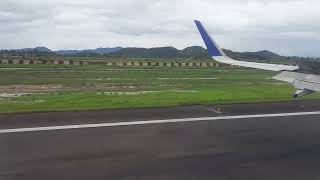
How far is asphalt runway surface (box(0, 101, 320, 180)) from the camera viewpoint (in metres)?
9.12

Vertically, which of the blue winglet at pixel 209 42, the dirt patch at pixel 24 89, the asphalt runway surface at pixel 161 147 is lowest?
the dirt patch at pixel 24 89

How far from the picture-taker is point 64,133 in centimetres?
1292

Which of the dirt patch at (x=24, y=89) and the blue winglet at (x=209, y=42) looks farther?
the dirt patch at (x=24, y=89)

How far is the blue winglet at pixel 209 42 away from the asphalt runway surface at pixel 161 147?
3.63 m

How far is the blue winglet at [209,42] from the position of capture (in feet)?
57.8

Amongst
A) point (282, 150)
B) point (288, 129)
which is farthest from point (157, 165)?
point (288, 129)

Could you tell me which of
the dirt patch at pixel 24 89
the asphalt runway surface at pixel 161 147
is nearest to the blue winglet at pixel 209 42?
the asphalt runway surface at pixel 161 147

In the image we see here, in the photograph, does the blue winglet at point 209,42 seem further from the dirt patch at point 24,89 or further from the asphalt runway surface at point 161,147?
the dirt patch at point 24,89

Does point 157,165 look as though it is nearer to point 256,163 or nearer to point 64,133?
point 256,163

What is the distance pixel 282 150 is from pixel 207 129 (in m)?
3.35

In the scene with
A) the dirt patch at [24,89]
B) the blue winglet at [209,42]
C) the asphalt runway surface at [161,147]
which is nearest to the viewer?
the asphalt runway surface at [161,147]

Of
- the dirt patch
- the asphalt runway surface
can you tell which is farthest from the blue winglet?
the dirt patch

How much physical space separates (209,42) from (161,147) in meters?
8.61

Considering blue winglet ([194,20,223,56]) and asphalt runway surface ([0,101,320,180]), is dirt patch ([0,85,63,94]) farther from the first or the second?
blue winglet ([194,20,223,56])
